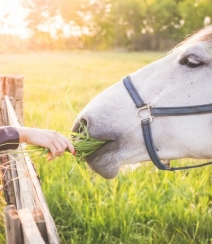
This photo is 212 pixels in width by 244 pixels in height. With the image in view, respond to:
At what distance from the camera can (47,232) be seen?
1438mm

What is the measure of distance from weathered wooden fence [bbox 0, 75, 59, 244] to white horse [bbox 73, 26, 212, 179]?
37 centimetres

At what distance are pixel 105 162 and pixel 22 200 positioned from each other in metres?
0.50

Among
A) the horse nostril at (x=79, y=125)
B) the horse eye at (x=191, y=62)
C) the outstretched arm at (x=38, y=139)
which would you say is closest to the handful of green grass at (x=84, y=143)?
the horse nostril at (x=79, y=125)

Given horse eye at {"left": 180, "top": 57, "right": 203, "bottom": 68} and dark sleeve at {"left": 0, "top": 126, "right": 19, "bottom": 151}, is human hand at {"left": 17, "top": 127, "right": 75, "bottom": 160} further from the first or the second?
horse eye at {"left": 180, "top": 57, "right": 203, "bottom": 68}

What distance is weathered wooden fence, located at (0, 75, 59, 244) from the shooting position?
1.41 m

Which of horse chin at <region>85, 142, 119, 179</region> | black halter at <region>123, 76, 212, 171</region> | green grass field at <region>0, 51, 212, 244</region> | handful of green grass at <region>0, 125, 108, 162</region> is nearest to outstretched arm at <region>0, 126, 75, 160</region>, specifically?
handful of green grass at <region>0, 125, 108, 162</region>

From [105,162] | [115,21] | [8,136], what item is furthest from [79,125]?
[115,21]

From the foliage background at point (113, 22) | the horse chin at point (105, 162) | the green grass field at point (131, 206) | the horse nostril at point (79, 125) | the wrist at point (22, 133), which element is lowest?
the green grass field at point (131, 206)

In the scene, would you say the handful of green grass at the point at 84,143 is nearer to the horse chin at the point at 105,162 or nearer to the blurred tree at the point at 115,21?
the horse chin at the point at 105,162

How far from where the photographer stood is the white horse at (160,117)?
80.2 inches

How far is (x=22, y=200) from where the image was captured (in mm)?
2189

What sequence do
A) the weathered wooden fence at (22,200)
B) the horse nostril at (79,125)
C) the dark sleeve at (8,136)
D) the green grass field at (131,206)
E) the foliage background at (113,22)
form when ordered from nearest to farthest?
1. the weathered wooden fence at (22,200)
2. the dark sleeve at (8,136)
3. the horse nostril at (79,125)
4. the green grass field at (131,206)
5. the foliage background at (113,22)

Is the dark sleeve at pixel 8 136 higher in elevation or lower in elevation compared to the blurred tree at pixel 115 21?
lower

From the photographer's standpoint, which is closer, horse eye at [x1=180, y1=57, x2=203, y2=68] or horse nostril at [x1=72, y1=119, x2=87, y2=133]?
horse eye at [x1=180, y1=57, x2=203, y2=68]
